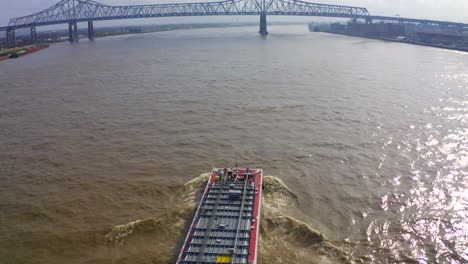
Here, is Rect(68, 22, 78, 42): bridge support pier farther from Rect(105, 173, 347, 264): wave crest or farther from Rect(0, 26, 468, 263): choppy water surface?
Rect(105, 173, 347, 264): wave crest

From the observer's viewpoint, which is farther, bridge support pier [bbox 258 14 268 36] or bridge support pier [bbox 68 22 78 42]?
bridge support pier [bbox 258 14 268 36]

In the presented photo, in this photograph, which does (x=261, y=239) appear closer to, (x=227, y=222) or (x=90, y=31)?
(x=227, y=222)

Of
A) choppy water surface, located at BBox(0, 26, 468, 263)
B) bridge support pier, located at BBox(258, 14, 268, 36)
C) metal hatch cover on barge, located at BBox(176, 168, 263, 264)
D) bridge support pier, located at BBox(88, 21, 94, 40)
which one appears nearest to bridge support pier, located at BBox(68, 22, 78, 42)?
bridge support pier, located at BBox(88, 21, 94, 40)

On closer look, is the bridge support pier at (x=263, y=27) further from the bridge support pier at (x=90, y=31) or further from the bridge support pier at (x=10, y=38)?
the bridge support pier at (x=10, y=38)

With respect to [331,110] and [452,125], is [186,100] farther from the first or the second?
[452,125]

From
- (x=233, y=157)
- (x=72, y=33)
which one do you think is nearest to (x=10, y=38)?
(x=72, y=33)

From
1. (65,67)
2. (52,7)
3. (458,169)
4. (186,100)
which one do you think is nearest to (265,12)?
(52,7)

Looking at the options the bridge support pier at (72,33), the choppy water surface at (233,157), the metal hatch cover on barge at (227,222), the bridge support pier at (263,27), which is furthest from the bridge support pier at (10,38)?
the metal hatch cover on barge at (227,222)

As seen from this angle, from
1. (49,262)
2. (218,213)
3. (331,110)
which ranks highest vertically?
(331,110)
